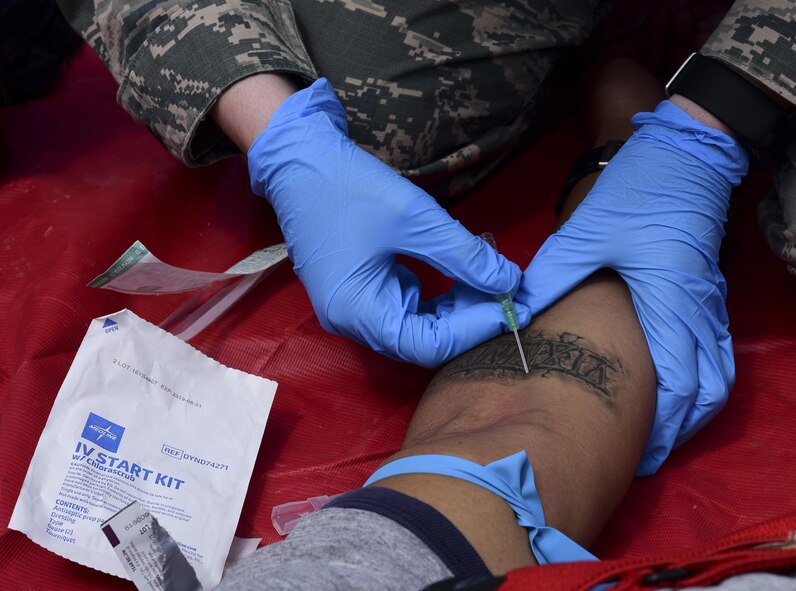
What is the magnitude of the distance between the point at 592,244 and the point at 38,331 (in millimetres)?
942

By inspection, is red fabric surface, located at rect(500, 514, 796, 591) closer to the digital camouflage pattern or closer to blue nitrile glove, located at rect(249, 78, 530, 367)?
blue nitrile glove, located at rect(249, 78, 530, 367)

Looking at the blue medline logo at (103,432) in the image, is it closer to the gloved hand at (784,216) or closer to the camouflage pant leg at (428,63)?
the camouflage pant leg at (428,63)

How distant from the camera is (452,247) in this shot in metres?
1.21

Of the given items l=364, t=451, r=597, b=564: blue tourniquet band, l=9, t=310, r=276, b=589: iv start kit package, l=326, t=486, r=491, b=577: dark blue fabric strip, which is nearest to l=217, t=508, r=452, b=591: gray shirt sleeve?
l=326, t=486, r=491, b=577: dark blue fabric strip

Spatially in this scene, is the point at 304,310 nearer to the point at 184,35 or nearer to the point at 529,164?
the point at 184,35

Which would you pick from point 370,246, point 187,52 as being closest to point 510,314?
point 370,246

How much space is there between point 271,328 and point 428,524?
27.7 inches

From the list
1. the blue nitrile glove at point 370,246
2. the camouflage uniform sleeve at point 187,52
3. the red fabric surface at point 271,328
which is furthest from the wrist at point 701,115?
the camouflage uniform sleeve at point 187,52

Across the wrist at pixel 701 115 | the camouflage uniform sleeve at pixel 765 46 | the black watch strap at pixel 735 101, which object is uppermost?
the camouflage uniform sleeve at pixel 765 46

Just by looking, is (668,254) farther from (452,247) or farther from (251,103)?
(251,103)

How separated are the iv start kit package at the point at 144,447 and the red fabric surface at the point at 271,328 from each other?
5 centimetres

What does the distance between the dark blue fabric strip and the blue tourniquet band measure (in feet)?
0.26

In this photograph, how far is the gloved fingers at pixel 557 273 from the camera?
127 centimetres

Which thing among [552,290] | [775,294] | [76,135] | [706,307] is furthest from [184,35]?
[775,294]
